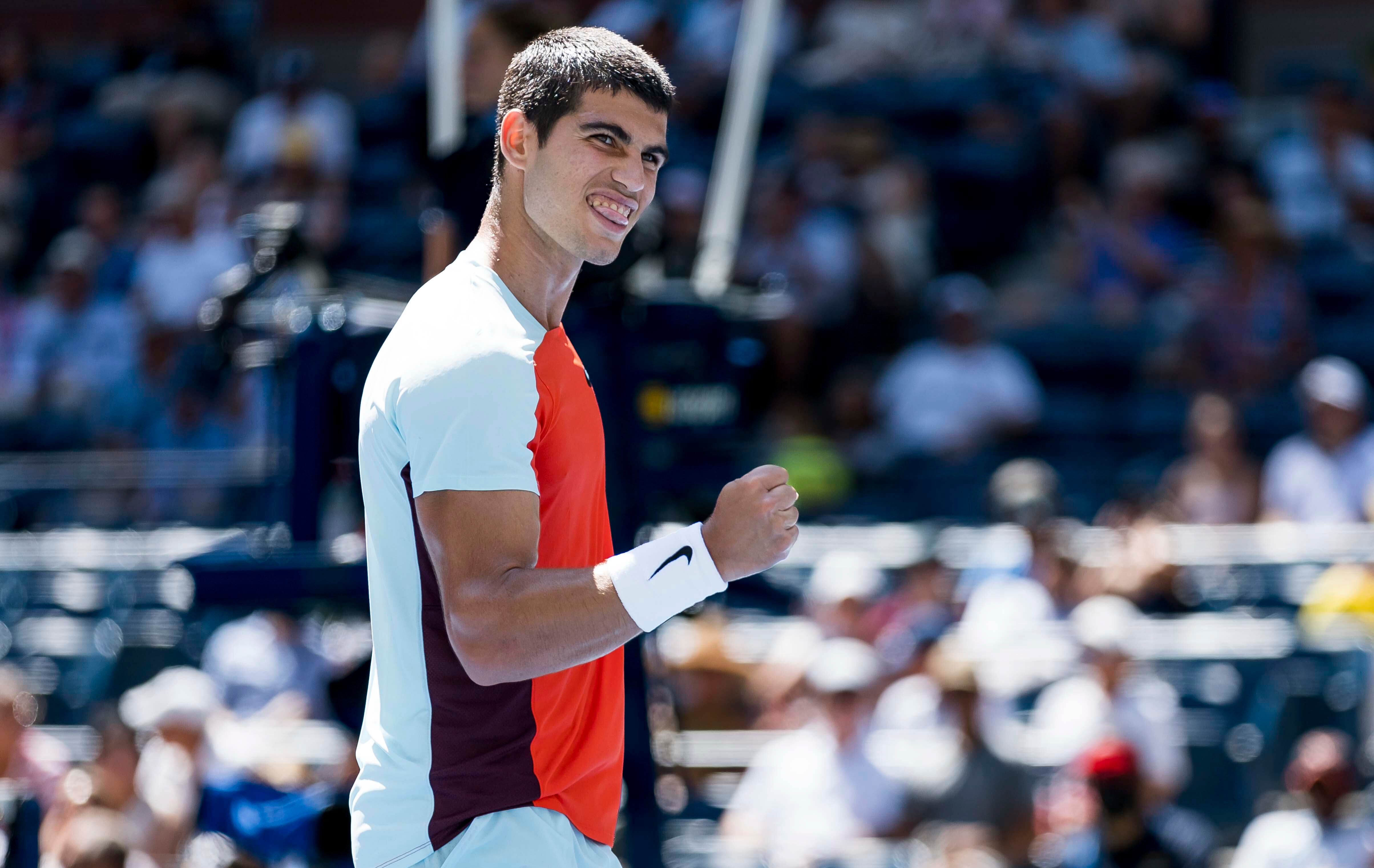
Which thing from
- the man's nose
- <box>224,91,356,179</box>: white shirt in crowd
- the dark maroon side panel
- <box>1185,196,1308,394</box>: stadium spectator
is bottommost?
the dark maroon side panel

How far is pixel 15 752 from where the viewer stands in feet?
21.9

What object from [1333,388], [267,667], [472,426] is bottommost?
[267,667]

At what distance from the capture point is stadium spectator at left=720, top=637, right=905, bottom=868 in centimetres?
626

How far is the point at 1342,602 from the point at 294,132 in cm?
725

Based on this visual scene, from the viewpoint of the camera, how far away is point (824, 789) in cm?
632

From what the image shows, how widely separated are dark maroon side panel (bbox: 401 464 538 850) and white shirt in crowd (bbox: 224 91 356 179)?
30.0 feet

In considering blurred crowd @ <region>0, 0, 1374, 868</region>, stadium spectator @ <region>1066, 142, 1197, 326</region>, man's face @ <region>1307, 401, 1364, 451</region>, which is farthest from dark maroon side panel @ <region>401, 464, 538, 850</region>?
stadium spectator @ <region>1066, 142, 1197, 326</region>

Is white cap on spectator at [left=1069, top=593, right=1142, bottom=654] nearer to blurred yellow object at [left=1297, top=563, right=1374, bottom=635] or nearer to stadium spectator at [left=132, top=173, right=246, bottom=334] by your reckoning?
blurred yellow object at [left=1297, top=563, right=1374, bottom=635]

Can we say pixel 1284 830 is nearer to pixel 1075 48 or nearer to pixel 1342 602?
pixel 1342 602

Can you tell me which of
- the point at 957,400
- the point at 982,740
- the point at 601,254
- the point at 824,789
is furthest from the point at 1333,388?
the point at 601,254

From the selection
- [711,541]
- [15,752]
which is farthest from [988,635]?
[711,541]

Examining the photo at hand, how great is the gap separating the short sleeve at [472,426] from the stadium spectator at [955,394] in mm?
6428

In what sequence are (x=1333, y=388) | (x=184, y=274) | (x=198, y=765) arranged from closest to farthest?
(x=198, y=765) < (x=1333, y=388) < (x=184, y=274)

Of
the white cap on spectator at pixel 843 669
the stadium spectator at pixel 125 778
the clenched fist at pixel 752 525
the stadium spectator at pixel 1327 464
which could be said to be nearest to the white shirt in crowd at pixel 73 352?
the stadium spectator at pixel 125 778
